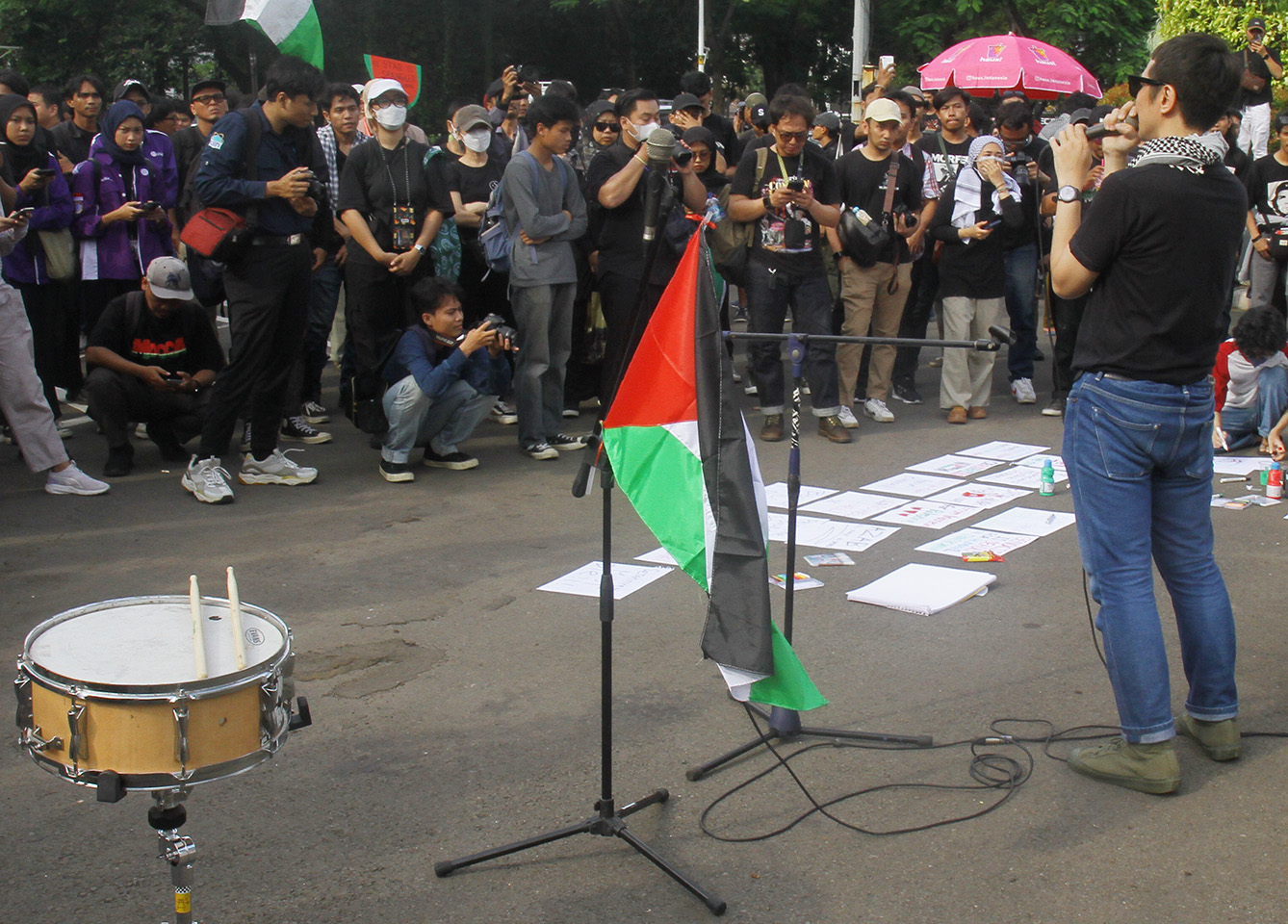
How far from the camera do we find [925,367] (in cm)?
1129

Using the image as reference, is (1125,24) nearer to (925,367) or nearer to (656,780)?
(925,367)

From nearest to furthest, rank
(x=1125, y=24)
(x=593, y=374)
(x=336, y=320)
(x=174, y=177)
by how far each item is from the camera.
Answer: (x=174, y=177) → (x=593, y=374) → (x=336, y=320) → (x=1125, y=24)

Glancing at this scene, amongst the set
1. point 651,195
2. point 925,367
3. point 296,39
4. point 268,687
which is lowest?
point 925,367

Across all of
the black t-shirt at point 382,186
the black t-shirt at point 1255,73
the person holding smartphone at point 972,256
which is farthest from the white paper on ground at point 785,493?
the black t-shirt at point 1255,73

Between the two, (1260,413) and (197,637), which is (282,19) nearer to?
(197,637)

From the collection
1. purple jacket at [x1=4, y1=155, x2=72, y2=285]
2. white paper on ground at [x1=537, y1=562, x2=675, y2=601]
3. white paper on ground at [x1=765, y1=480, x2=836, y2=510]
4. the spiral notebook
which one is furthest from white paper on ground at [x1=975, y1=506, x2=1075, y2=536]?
purple jacket at [x1=4, y1=155, x2=72, y2=285]

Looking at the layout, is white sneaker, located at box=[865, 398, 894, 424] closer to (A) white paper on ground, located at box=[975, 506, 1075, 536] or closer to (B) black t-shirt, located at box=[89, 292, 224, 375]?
(A) white paper on ground, located at box=[975, 506, 1075, 536]

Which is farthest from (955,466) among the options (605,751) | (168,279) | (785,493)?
(605,751)

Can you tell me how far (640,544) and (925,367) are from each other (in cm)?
572

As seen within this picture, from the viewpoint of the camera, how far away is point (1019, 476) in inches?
299

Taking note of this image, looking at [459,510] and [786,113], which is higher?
[786,113]

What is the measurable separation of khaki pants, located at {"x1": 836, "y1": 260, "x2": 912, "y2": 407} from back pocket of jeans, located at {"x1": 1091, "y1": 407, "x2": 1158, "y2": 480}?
4.86 metres

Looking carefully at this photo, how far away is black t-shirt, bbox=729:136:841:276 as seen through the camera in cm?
819

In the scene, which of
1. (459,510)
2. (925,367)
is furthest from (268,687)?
(925,367)
